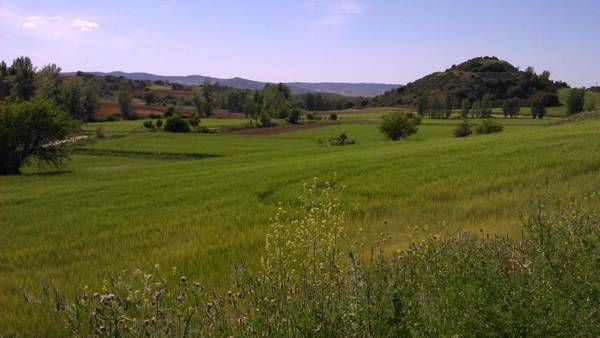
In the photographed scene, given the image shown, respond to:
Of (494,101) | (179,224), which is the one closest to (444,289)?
(179,224)

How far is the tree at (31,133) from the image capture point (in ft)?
143

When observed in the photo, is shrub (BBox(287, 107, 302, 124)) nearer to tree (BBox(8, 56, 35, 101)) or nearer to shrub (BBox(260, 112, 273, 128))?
shrub (BBox(260, 112, 273, 128))

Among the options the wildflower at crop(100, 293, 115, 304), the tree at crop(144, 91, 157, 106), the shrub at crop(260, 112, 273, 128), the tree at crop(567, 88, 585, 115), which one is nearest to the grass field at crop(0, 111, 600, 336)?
the wildflower at crop(100, 293, 115, 304)

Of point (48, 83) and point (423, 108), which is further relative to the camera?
point (423, 108)

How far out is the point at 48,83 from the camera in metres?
107

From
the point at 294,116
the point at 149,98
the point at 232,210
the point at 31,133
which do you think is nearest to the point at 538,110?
the point at 294,116

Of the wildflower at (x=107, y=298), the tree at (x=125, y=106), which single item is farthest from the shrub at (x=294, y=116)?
the wildflower at (x=107, y=298)

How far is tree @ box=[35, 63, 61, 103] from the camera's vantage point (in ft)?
337

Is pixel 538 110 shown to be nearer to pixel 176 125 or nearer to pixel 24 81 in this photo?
pixel 176 125

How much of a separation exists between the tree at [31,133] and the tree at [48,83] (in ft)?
190

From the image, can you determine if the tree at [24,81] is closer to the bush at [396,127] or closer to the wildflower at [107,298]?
the bush at [396,127]

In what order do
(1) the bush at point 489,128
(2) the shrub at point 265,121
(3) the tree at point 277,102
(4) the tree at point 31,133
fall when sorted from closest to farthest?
(4) the tree at point 31,133
(1) the bush at point 489,128
(2) the shrub at point 265,121
(3) the tree at point 277,102

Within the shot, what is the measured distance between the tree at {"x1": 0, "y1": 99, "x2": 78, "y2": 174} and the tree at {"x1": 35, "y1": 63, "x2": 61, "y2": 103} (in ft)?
190

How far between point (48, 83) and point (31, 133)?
2790 inches
